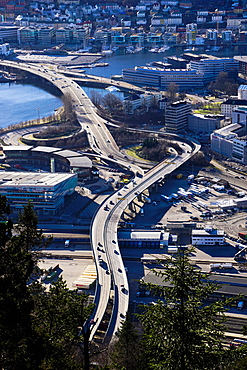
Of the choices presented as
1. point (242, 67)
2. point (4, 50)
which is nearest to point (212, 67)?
point (242, 67)

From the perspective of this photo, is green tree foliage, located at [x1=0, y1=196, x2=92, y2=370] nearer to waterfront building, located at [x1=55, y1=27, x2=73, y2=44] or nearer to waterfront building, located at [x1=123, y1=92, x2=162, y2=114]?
waterfront building, located at [x1=123, y1=92, x2=162, y2=114]

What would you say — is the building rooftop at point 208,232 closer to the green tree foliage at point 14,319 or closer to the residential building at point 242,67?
the green tree foliage at point 14,319

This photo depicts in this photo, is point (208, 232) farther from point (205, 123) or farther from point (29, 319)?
point (205, 123)

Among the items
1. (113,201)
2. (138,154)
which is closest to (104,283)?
(113,201)

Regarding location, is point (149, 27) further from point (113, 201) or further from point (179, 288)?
point (179, 288)

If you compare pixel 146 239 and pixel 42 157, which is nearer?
pixel 146 239
